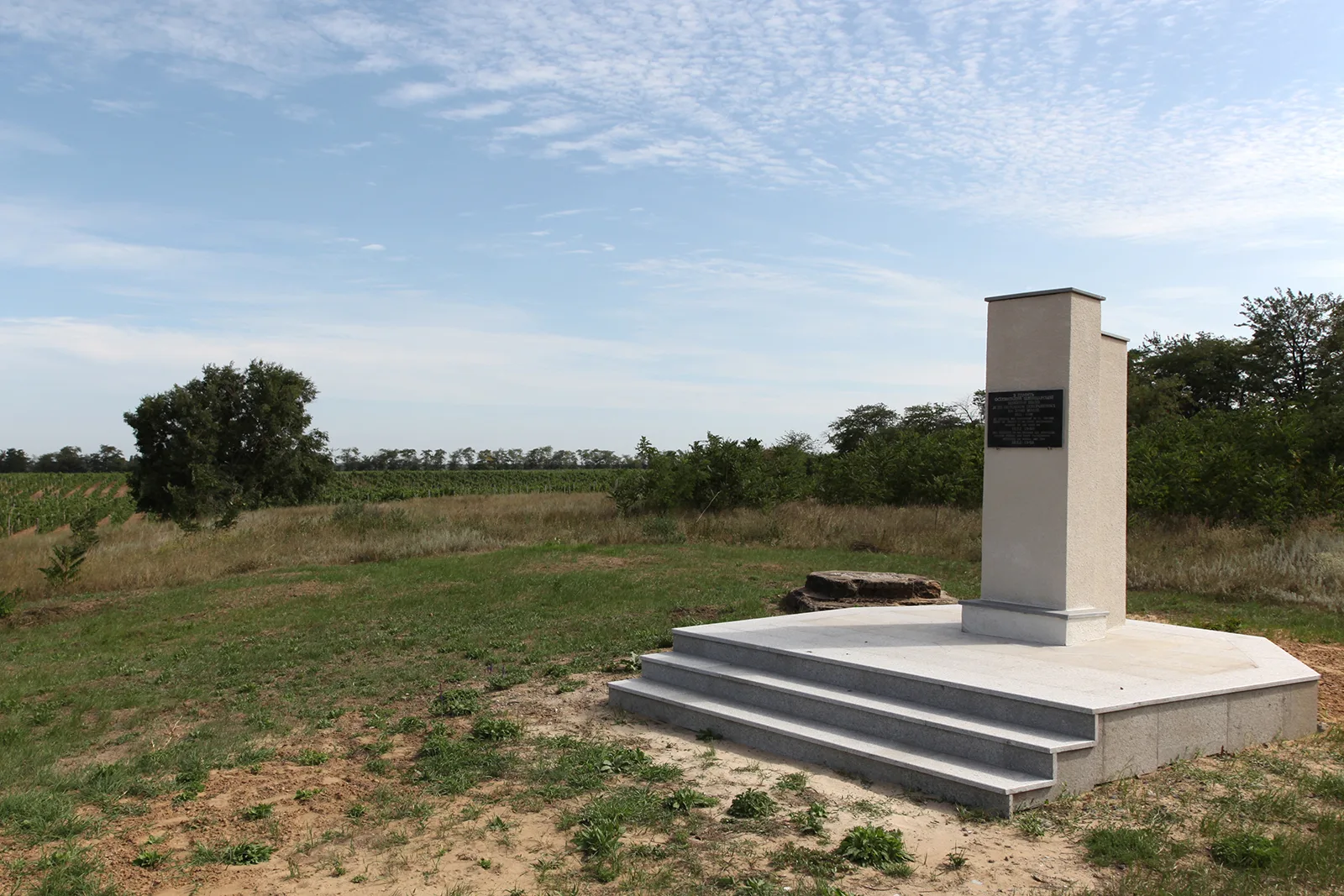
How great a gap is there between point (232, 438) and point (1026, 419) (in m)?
36.3

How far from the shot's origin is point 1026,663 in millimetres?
6301

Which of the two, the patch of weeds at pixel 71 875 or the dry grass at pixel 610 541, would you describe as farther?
the dry grass at pixel 610 541

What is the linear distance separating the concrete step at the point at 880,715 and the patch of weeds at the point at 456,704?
147cm

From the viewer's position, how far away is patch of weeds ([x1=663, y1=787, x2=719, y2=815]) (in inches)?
189

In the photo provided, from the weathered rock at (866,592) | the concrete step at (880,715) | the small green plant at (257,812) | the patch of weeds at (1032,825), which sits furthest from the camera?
the weathered rock at (866,592)

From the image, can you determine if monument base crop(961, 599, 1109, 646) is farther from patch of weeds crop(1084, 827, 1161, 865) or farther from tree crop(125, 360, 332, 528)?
tree crop(125, 360, 332, 528)

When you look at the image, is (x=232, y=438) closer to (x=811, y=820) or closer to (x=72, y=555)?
(x=72, y=555)

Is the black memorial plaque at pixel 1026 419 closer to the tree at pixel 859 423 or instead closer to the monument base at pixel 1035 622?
the monument base at pixel 1035 622

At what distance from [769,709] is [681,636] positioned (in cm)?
156

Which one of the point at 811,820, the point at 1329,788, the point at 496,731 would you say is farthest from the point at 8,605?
the point at 1329,788

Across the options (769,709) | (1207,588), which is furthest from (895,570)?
(769,709)

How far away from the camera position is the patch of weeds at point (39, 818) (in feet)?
14.7

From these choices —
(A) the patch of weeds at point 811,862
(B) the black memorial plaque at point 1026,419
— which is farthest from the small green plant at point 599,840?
(B) the black memorial plaque at point 1026,419

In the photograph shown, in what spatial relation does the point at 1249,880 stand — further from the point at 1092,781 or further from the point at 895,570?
the point at 895,570
